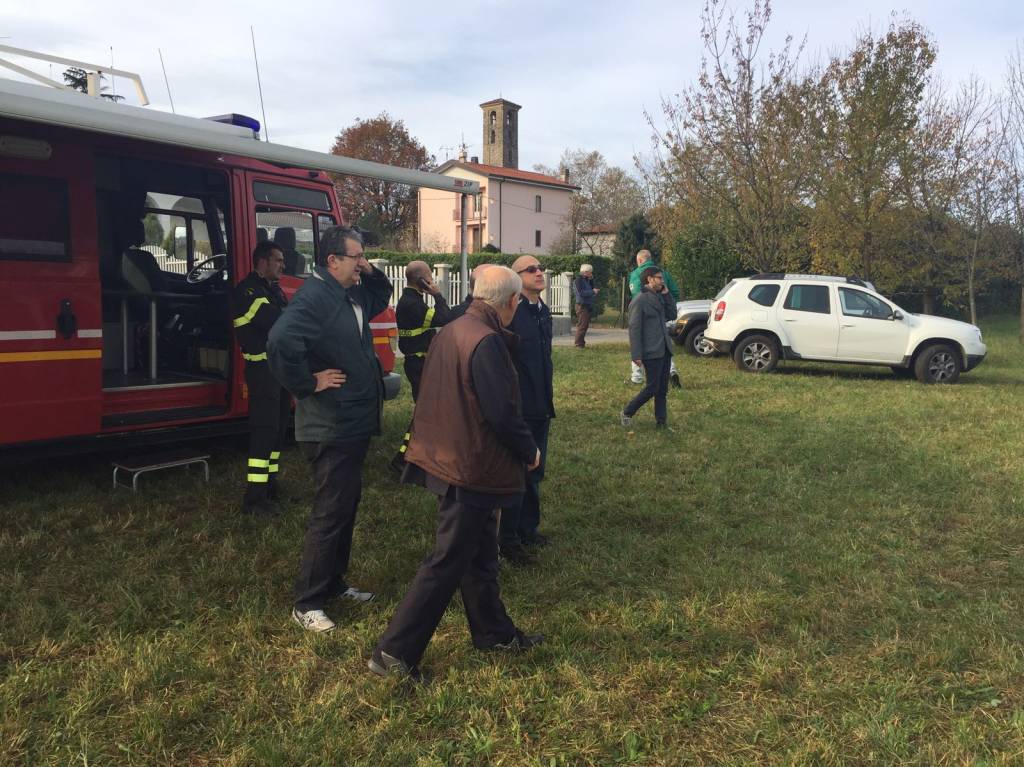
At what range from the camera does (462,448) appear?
308 cm

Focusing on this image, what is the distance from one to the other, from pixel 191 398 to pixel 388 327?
1836 millimetres

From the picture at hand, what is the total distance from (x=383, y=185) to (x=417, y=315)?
41045 mm

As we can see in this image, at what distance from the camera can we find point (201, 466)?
20.8 ft

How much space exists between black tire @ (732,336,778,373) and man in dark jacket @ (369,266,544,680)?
407 inches

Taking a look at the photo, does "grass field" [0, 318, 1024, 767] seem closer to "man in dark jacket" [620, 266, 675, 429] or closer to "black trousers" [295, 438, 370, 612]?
"black trousers" [295, 438, 370, 612]

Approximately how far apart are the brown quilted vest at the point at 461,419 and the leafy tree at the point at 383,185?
42102mm

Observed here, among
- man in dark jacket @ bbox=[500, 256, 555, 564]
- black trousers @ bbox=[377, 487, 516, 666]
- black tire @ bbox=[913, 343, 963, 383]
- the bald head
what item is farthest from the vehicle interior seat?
black tire @ bbox=[913, 343, 963, 383]

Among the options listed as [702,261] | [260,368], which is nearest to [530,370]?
[260,368]

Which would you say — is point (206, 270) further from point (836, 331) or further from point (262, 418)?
point (836, 331)

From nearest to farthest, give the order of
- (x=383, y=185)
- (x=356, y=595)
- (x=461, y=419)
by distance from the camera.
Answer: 1. (x=461, y=419)
2. (x=356, y=595)
3. (x=383, y=185)

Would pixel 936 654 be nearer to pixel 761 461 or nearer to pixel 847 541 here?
pixel 847 541

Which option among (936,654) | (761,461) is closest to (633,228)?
(761,461)

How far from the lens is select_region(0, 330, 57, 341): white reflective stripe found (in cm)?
457

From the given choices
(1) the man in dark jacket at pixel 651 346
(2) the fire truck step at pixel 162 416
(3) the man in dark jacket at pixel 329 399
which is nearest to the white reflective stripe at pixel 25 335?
(2) the fire truck step at pixel 162 416
